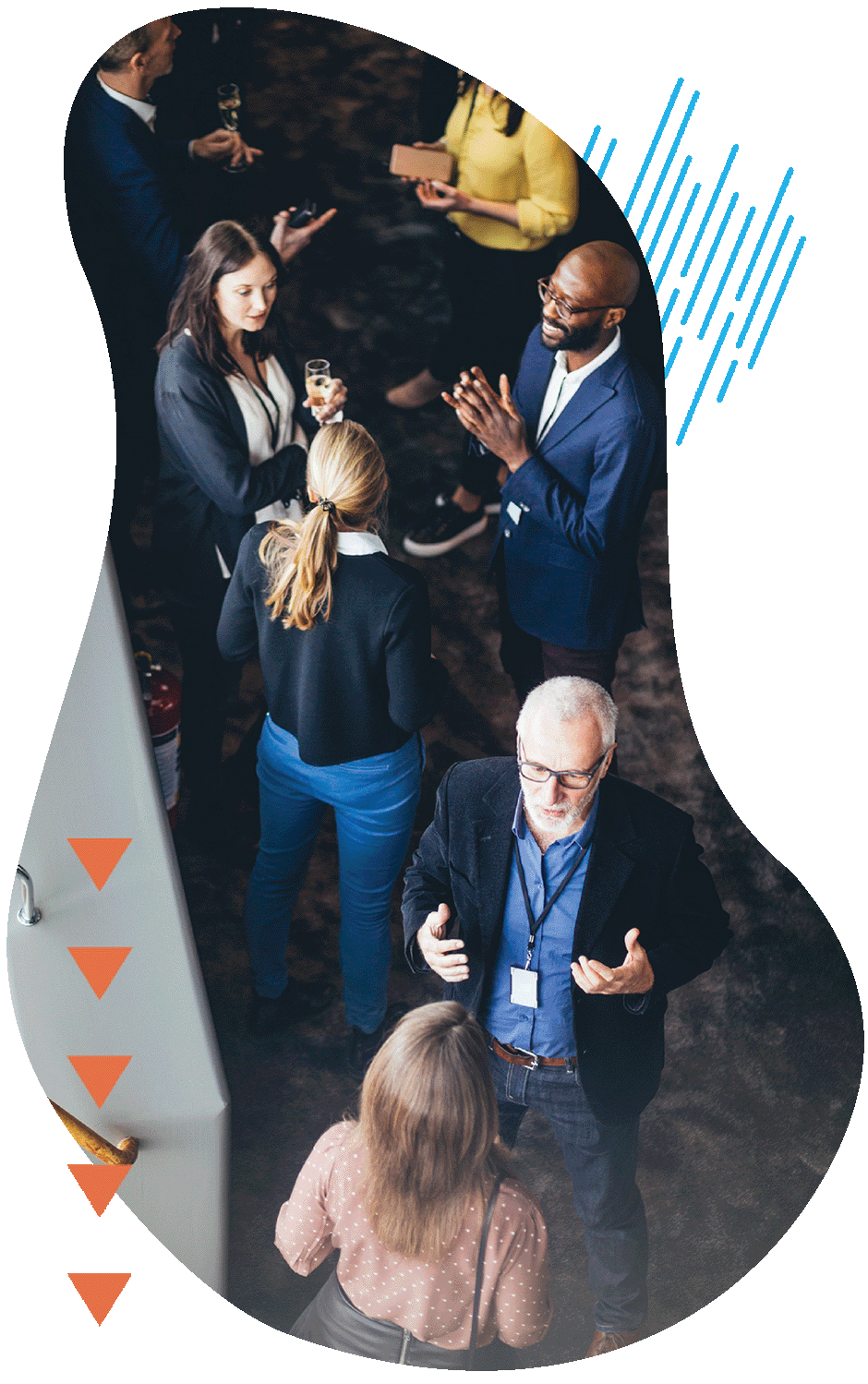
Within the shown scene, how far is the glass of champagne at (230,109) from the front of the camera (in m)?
3.08

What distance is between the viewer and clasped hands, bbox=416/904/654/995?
3.07 m

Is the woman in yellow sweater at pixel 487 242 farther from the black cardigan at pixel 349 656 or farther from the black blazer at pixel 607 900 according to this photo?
the black blazer at pixel 607 900

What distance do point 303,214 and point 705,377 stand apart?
967 mm

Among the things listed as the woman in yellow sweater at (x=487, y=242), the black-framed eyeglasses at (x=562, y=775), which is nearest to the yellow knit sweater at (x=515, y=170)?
the woman in yellow sweater at (x=487, y=242)

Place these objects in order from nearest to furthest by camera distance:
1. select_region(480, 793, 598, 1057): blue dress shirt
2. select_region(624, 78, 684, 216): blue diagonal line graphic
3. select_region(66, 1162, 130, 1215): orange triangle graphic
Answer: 1. select_region(624, 78, 684, 216): blue diagonal line graphic
2. select_region(480, 793, 598, 1057): blue dress shirt
3. select_region(66, 1162, 130, 1215): orange triangle graphic

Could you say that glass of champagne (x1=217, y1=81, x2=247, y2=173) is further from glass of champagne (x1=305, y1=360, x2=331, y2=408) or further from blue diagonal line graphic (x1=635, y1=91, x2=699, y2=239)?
blue diagonal line graphic (x1=635, y1=91, x2=699, y2=239)

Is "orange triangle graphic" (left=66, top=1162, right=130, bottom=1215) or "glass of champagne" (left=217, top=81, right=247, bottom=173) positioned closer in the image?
"glass of champagne" (left=217, top=81, right=247, bottom=173)

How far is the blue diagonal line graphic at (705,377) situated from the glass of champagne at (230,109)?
1.12m

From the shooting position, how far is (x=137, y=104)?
2984mm

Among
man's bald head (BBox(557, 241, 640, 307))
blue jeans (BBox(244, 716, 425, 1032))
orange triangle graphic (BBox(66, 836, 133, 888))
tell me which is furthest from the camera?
orange triangle graphic (BBox(66, 836, 133, 888))

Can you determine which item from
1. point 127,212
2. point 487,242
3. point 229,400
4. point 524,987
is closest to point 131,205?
point 127,212

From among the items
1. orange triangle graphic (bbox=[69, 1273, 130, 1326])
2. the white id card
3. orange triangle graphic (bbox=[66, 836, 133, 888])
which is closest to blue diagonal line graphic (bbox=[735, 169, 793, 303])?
the white id card

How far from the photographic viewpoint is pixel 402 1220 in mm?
3182

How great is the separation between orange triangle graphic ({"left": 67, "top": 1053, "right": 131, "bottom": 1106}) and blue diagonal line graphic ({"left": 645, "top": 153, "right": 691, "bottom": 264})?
2.23 meters
